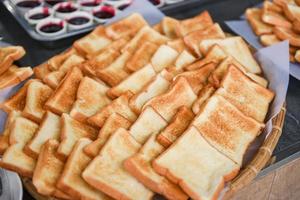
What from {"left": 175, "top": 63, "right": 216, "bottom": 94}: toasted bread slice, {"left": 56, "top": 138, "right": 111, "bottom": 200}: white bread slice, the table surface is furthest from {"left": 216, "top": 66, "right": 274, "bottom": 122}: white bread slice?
{"left": 56, "top": 138, "right": 111, "bottom": 200}: white bread slice

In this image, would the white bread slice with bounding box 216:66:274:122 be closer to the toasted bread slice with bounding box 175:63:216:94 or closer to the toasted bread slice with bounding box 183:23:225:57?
the toasted bread slice with bounding box 175:63:216:94

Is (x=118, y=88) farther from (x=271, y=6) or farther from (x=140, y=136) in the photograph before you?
(x=271, y=6)

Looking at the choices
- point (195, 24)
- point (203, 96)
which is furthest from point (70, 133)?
point (195, 24)

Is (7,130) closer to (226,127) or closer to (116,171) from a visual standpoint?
(116,171)

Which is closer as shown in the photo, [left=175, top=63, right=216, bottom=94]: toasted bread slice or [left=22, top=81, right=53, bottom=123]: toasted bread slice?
[left=22, top=81, right=53, bottom=123]: toasted bread slice

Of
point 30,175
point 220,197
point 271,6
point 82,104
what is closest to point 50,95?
point 82,104
